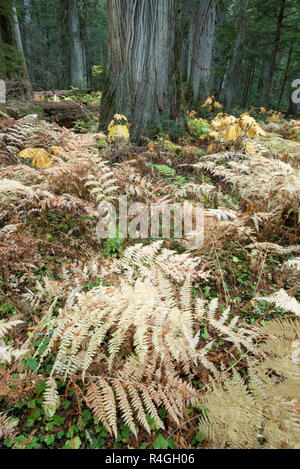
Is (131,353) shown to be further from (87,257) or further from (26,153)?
(26,153)

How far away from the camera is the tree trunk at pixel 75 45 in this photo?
12.2 meters

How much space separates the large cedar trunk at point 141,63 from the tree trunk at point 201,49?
390cm

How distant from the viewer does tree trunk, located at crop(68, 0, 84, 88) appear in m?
12.2

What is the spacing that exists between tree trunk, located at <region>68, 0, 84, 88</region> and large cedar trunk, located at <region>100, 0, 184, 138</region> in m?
9.65

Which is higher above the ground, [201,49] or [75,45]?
[75,45]

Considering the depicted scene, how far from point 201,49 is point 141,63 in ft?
15.9

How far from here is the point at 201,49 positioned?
7.82 metres

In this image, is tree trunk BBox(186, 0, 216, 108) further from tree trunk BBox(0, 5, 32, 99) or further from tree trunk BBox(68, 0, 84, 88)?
tree trunk BBox(68, 0, 84, 88)

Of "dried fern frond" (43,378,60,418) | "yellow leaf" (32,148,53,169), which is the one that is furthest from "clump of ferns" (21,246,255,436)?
"yellow leaf" (32,148,53,169)

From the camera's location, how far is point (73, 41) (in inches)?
484

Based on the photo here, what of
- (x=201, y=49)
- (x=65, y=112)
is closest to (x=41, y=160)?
(x=65, y=112)

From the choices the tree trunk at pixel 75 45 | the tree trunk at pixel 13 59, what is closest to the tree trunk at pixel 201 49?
the tree trunk at pixel 13 59

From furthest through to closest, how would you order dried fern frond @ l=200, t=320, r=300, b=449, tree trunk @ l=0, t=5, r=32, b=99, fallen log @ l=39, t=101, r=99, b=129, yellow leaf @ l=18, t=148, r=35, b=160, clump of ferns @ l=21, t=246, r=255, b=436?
tree trunk @ l=0, t=5, r=32, b=99
fallen log @ l=39, t=101, r=99, b=129
yellow leaf @ l=18, t=148, r=35, b=160
clump of ferns @ l=21, t=246, r=255, b=436
dried fern frond @ l=200, t=320, r=300, b=449

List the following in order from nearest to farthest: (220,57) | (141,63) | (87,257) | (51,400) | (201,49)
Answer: (51,400) < (87,257) < (141,63) < (201,49) < (220,57)
